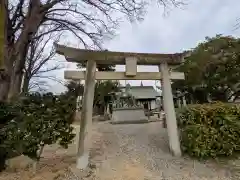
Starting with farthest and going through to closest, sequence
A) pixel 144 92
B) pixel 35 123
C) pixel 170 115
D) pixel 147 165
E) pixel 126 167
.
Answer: pixel 144 92, pixel 170 115, pixel 147 165, pixel 126 167, pixel 35 123

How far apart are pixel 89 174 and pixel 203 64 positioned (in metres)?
13.5

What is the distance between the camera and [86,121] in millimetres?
5645

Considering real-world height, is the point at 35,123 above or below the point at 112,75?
below

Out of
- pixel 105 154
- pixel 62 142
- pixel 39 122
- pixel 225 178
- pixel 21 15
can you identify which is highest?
pixel 21 15

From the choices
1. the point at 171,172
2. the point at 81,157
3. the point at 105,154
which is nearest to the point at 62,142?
the point at 81,157

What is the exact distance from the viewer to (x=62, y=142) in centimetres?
536

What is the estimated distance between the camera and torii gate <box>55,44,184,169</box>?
5617mm

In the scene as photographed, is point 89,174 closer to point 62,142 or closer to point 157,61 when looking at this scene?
point 62,142

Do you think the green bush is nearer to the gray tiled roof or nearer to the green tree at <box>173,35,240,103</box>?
the green tree at <box>173,35,240,103</box>

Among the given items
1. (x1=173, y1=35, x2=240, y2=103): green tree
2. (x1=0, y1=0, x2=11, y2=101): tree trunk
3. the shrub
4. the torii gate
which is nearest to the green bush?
the torii gate

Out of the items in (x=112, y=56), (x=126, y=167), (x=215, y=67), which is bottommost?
(x=126, y=167)

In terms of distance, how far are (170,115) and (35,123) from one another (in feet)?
11.3

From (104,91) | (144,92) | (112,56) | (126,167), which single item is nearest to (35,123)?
(126,167)

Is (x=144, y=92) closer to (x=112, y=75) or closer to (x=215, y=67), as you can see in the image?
(x=215, y=67)
